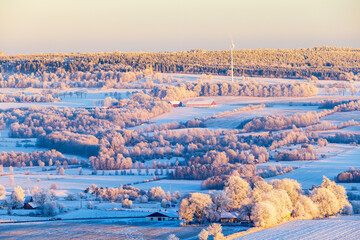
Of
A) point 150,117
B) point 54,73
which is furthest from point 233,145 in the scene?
point 54,73

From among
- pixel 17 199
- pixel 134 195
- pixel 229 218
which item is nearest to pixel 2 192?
pixel 17 199

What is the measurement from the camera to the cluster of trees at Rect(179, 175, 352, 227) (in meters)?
46.2

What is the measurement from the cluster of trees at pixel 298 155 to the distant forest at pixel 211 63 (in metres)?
53.8

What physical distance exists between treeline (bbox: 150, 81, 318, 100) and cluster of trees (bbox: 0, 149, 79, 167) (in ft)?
111

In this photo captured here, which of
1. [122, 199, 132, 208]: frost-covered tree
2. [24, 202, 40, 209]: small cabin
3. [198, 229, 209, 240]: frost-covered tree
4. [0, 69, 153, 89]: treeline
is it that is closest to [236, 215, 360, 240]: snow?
[198, 229, 209, 240]: frost-covered tree

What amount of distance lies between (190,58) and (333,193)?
324 ft

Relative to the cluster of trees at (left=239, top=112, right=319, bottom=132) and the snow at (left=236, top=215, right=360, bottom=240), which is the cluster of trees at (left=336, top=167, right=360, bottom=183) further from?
the cluster of trees at (left=239, top=112, right=319, bottom=132)

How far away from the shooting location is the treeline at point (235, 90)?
11144cm

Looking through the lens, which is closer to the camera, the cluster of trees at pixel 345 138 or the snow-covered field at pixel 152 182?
the snow-covered field at pixel 152 182

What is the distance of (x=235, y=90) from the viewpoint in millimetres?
113562

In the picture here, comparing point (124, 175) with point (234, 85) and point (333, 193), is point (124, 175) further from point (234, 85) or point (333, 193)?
point (234, 85)

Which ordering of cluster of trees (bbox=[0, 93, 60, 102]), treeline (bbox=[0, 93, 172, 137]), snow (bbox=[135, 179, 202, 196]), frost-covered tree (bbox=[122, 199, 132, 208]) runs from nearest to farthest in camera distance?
frost-covered tree (bbox=[122, 199, 132, 208]) < snow (bbox=[135, 179, 202, 196]) < treeline (bbox=[0, 93, 172, 137]) < cluster of trees (bbox=[0, 93, 60, 102])

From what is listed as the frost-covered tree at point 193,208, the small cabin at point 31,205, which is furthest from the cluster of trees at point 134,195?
the frost-covered tree at point 193,208

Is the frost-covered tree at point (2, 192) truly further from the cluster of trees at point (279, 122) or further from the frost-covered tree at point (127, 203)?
the cluster of trees at point (279, 122)
